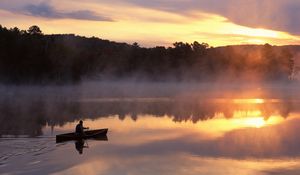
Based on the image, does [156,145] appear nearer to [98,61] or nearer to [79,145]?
[79,145]

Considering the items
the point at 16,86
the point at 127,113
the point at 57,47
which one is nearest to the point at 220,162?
the point at 127,113

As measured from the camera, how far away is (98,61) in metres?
157

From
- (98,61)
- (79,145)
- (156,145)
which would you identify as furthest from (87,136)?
(98,61)

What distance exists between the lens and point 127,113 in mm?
53000

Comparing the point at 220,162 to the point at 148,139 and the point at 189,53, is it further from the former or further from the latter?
the point at 189,53

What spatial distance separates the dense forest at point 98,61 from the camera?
4498 inches

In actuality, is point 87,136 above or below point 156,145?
above

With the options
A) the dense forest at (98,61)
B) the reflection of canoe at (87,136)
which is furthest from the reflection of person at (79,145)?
the dense forest at (98,61)

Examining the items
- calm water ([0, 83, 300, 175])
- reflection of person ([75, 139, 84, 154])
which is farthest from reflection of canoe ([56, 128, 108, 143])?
calm water ([0, 83, 300, 175])

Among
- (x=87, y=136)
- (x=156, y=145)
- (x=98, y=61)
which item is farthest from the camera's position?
(x=98, y=61)

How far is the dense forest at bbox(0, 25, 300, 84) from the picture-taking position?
114 meters

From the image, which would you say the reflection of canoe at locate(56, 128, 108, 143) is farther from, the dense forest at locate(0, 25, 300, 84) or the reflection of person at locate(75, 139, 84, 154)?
the dense forest at locate(0, 25, 300, 84)

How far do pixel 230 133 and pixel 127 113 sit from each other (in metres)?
18.1

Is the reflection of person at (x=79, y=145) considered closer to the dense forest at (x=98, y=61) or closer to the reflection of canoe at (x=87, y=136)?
the reflection of canoe at (x=87, y=136)
